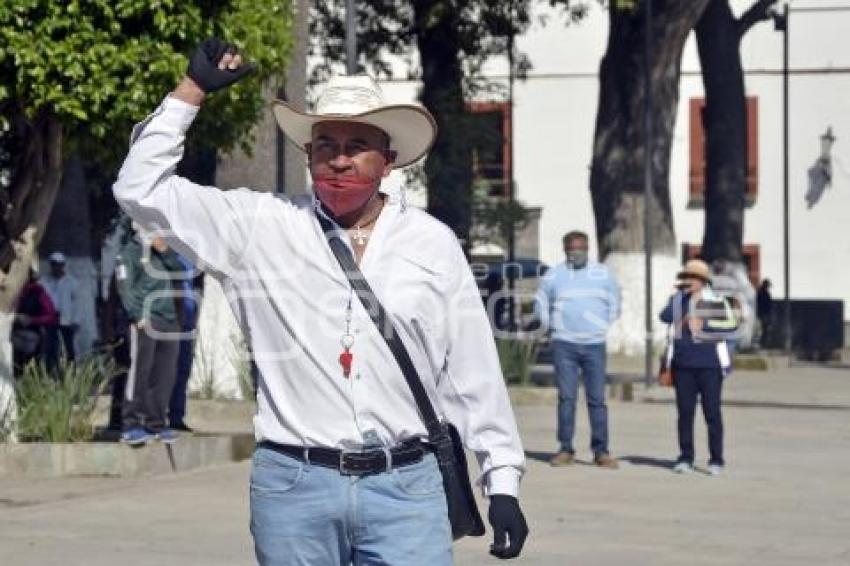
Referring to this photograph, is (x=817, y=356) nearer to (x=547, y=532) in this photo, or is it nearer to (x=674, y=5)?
(x=674, y=5)

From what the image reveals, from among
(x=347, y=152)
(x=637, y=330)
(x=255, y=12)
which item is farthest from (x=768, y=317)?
(x=347, y=152)

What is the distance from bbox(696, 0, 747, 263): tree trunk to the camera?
3541 centimetres

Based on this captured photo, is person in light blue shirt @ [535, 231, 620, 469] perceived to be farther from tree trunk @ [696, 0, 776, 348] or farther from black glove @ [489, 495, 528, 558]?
tree trunk @ [696, 0, 776, 348]

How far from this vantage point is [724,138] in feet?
117

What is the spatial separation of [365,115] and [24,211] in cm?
968

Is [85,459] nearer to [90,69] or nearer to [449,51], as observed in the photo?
[90,69]

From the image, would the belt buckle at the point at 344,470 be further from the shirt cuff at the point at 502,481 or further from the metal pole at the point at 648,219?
the metal pole at the point at 648,219

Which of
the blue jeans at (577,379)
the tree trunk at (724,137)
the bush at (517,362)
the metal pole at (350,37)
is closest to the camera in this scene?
the blue jeans at (577,379)

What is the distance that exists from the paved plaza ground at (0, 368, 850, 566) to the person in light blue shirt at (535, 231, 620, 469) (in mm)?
291

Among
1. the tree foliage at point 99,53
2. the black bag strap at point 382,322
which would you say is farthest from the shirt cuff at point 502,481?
the tree foliage at point 99,53

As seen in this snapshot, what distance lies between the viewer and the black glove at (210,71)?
570 cm

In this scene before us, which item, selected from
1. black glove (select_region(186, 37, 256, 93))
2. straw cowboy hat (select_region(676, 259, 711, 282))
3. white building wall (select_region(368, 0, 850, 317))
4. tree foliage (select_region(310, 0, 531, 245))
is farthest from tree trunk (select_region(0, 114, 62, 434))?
white building wall (select_region(368, 0, 850, 317))

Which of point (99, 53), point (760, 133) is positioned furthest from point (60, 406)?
point (760, 133)

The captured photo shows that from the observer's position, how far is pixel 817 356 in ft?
124
